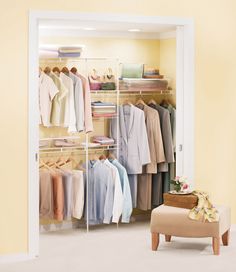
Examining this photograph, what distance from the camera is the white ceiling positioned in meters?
5.29

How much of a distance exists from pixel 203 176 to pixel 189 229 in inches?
31.7

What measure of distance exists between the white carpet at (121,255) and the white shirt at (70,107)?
3.46 ft

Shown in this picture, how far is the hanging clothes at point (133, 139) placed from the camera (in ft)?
20.9

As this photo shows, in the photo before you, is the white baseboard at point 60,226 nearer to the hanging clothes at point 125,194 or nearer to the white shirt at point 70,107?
the hanging clothes at point 125,194

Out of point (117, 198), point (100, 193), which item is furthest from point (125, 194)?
point (100, 193)

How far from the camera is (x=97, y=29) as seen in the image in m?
6.11

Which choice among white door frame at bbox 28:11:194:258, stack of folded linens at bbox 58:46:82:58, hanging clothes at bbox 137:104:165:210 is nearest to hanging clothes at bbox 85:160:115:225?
hanging clothes at bbox 137:104:165:210

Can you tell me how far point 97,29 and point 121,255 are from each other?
7.35 feet

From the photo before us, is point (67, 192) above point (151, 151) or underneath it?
underneath

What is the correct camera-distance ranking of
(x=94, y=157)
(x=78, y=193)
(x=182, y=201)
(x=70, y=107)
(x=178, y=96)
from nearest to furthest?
(x=182, y=201), (x=178, y=96), (x=70, y=107), (x=78, y=193), (x=94, y=157)

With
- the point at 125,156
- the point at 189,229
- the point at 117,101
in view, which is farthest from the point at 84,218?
the point at 189,229

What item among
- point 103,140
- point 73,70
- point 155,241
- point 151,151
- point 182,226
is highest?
point 73,70

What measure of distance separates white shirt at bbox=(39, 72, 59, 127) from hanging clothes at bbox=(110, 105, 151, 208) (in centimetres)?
80

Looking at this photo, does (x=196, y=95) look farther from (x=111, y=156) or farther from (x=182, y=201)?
(x=111, y=156)
